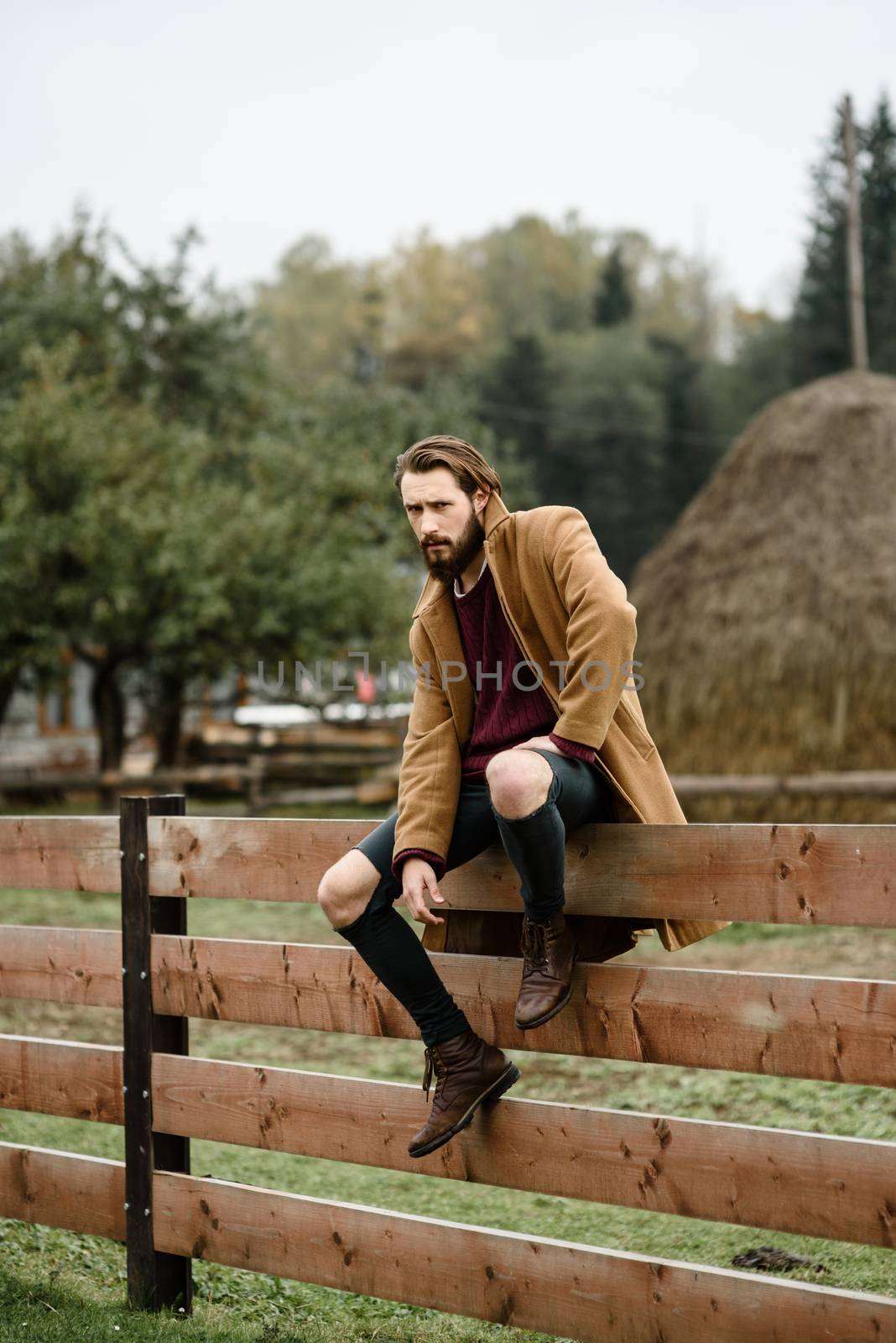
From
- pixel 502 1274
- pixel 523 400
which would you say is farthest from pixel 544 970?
pixel 523 400

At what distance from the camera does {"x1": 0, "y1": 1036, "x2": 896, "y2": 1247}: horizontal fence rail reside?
2783 millimetres

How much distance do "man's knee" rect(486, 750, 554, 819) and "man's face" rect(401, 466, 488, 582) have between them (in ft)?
2.03

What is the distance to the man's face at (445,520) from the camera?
3.24m

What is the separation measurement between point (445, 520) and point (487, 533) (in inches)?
4.1

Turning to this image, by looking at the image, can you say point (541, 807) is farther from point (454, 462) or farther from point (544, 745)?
point (454, 462)

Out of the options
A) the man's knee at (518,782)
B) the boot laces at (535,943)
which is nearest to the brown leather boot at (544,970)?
the boot laces at (535,943)

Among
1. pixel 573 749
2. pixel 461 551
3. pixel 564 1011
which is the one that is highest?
pixel 461 551

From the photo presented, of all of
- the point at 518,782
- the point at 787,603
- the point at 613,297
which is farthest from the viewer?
the point at 613,297

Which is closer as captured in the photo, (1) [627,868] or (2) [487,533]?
(1) [627,868]

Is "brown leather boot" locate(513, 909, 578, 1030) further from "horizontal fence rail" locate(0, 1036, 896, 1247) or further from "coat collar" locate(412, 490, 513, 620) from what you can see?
"coat collar" locate(412, 490, 513, 620)

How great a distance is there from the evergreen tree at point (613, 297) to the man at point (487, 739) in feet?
174

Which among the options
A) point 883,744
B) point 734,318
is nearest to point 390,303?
point 734,318

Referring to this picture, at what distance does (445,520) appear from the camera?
324 centimetres

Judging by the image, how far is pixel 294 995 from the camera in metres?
3.59
